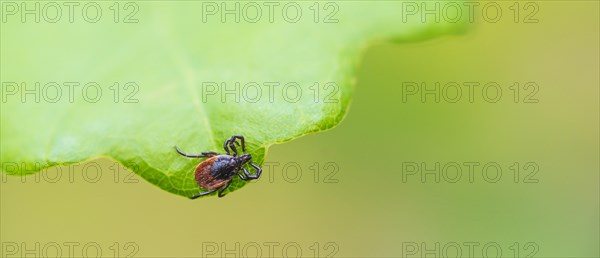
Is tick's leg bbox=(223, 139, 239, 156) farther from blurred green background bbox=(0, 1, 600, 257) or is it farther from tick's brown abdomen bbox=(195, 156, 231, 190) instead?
blurred green background bbox=(0, 1, 600, 257)

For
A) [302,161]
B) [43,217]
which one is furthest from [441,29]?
[43,217]

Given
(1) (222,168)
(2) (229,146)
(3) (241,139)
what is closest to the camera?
(3) (241,139)

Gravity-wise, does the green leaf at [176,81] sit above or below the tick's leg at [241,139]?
above

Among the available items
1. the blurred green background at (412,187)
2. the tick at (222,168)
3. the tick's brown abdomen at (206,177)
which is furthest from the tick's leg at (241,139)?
the blurred green background at (412,187)

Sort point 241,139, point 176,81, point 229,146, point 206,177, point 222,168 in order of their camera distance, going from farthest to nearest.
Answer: point 222,168 < point 206,177 < point 229,146 < point 241,139 < point 176,81

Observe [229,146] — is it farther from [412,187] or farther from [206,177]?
[412,187]

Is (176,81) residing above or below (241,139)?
above

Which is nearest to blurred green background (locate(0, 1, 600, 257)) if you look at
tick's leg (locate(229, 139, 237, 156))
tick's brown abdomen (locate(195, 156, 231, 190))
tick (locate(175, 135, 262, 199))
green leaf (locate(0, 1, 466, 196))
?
tick (locate(175, 135, 262, 199))

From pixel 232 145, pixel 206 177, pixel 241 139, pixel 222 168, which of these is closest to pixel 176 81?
pixel 241 139

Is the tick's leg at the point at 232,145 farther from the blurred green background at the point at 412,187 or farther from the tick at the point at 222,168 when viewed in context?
the blurred green background at the point at 412,187
